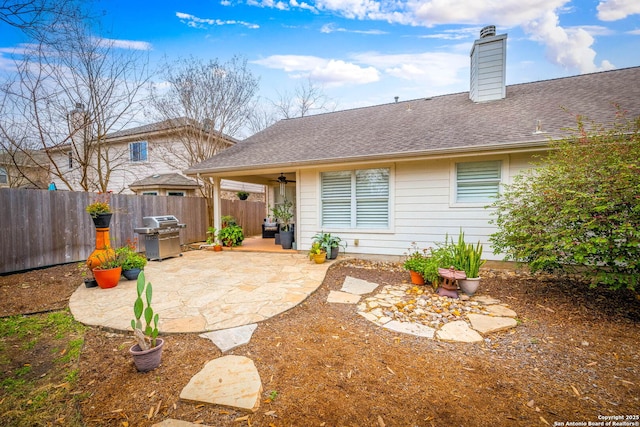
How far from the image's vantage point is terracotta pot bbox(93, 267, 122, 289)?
13.1ft

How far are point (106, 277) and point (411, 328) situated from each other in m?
4.43

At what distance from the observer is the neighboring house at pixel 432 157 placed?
203 inches

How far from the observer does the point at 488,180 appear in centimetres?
522

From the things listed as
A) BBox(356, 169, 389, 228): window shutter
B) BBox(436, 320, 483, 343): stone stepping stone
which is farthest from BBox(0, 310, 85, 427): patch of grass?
BBox(356, 169, 389, 228): window shutter

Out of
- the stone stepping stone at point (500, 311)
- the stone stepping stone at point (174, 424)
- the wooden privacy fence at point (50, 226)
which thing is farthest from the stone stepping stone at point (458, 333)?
the wooden privacy fence at point (50, 226)

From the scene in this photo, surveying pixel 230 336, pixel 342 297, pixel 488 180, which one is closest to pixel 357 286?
pixel 342 297

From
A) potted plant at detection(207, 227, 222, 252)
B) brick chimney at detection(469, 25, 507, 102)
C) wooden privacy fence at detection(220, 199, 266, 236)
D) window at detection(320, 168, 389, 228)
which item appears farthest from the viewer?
wooden privacy fence at detection(220, 199, 266, 236)

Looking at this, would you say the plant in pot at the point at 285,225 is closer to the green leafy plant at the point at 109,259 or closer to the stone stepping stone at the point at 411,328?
the green leafy plant at the point at 109,259

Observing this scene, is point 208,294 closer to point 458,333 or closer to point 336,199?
point 458,333

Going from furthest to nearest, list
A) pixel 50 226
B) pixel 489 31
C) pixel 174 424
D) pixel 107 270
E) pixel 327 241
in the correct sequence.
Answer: pixel 489 31
pixel 327 241
pixel 50 226
pixel 107 270
pixel 174 424

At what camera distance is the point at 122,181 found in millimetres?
12836

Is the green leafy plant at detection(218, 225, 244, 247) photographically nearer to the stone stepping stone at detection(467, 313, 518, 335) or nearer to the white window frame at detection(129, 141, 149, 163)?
the stone stepping stone at detection(467, 313, 518, 335)

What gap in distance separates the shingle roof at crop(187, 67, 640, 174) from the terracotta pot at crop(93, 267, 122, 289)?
3.50 m

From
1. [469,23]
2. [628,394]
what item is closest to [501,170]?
[628,394]
